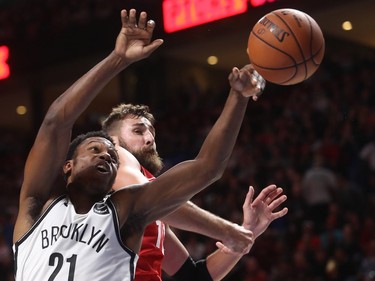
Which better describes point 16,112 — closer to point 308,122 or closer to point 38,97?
point 38,97

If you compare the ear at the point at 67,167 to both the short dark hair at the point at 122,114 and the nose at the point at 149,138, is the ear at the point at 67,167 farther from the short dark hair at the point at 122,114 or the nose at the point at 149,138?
the short dark hair at the point at 122,114

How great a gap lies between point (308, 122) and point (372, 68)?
149 cm

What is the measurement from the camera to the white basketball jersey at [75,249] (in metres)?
3.38

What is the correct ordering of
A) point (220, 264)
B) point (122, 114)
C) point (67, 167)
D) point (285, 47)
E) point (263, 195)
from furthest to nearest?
1. point (122, 114)
2. point (220, 264)
3. point (263, 195)
4. point (285, 47)
5. point (67, 167)

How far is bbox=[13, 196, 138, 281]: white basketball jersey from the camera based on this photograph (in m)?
3.38

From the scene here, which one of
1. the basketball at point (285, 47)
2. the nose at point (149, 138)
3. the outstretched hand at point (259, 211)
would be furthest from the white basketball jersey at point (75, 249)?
the nose at point (149, 138)

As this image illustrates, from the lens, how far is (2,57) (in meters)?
13.4

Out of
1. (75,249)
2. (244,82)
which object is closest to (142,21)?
(244,82)

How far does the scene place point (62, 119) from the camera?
359cm

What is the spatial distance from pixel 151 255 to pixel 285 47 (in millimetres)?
1330

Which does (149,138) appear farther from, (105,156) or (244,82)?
(244,82)

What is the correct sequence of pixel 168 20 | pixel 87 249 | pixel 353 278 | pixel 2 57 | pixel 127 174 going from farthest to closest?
1. pixel 2 57
2. pixel 168 20
3. pixel 353 278
4. pixel 127 174
5. pixel 87 249

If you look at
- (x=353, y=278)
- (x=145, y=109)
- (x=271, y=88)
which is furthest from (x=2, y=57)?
(x=145, y=109)

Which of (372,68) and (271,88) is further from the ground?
(372,68)
